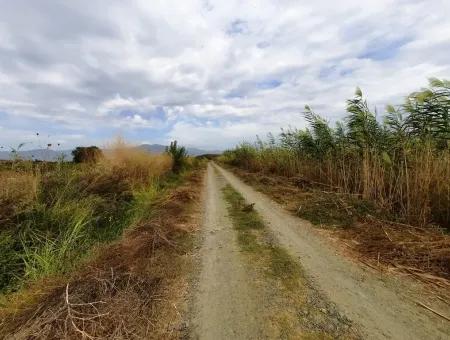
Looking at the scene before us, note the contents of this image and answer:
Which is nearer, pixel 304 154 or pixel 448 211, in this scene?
pixel 448 211

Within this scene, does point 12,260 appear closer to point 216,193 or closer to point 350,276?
point 350,276

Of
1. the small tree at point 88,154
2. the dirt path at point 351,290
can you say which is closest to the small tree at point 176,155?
the small tree at point 88,154

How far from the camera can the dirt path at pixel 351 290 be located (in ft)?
9.46

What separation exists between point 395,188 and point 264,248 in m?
3.39

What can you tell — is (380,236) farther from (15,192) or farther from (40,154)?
(40,154)

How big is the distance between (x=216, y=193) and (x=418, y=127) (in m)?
6.71

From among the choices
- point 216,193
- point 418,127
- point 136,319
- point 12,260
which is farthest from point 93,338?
point 216,193

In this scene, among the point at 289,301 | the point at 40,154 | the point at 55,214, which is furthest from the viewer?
the point at 40,154

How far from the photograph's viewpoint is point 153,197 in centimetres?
991

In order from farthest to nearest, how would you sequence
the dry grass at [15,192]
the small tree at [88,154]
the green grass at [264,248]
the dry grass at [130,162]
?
the small tree at [88,154] < the dry grass at [130,162] < the dry grass at [15,192] < the green grass at [264,248]

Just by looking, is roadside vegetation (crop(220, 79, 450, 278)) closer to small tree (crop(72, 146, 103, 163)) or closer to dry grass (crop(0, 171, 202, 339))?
dry grass (crop(0, 171, 202, 339))

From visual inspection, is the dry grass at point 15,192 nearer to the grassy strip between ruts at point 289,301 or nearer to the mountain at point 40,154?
the mountain at point 40,154

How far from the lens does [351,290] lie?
143 inches

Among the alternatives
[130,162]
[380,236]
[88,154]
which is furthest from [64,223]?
[88,154]
